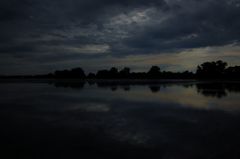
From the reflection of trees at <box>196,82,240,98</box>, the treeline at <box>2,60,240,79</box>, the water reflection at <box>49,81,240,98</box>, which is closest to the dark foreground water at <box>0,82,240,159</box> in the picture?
the reflection of trees at <box>196,82,240,98</box>

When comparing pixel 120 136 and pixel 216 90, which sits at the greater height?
pixel 216 90

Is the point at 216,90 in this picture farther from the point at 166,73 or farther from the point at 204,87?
the point at 166,73

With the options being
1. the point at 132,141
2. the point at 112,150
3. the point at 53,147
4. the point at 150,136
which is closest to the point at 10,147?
the point at 53,147

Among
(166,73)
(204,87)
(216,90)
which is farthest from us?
(166,73)

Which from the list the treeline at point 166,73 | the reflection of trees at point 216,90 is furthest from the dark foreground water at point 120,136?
the treeline at point 166,73

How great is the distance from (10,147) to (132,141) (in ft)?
14.1

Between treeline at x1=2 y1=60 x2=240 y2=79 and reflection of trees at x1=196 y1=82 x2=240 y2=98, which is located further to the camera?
treeline at x1=2 y1=60 x2=240 y2=79

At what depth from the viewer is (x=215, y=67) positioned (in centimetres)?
10725

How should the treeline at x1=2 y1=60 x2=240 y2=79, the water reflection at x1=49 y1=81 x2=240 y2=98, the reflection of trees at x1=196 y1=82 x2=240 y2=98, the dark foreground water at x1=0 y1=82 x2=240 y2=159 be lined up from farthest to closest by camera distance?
the treeline at x1=2 y1=60 x2=240 y2=79
the water reflection at x1=49 y1=81 x2=240 y2=98
the reflection of trees at x1=196 y1=82 x2=240 y2=98
the dark foreground water at x1=0 y1=82 x2=240 y2=159

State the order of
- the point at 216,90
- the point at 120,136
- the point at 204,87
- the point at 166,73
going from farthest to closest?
1. the point at 166,73
2. the point at 204,87
3. the point at 216,90
4. the point at 120,136

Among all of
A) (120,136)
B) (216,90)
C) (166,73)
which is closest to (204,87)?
(216,90)

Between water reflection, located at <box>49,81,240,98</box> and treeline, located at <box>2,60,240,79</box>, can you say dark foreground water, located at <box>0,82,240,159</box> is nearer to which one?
water reflection, located at <box>49,81,240,98</box>

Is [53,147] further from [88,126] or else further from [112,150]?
[88,126]

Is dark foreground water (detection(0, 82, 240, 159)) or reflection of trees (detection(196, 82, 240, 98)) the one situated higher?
reflection of trees (detection(196, 82, 240, 98))
